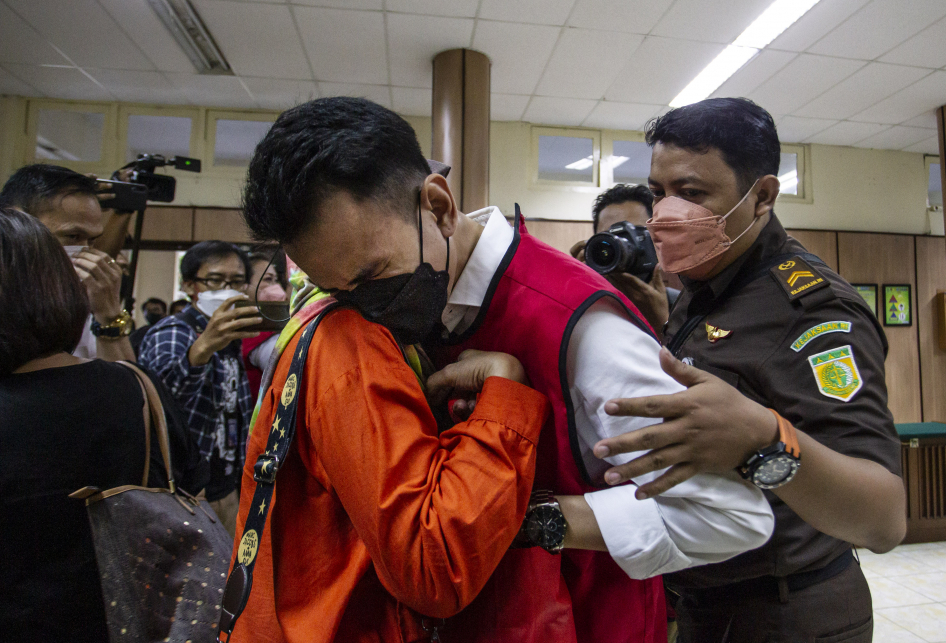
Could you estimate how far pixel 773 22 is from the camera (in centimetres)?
348

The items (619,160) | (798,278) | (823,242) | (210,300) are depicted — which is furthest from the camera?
(619,160)

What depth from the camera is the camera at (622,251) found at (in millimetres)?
1421

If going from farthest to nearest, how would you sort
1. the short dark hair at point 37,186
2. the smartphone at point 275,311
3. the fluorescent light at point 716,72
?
the fluorescent light at point 716,72
the smartphone at point 275,311
the short dark hair at point 37,186

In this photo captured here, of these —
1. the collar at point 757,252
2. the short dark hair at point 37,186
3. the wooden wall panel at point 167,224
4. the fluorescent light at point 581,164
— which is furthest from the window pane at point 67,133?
the collar at point 757,252

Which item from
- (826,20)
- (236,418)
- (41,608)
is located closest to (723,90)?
(826,20)

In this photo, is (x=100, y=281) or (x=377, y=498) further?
(x=100, y=281)

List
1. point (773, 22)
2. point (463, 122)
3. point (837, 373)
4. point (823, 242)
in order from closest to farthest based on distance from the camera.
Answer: point (837, 373), point (773, 22), point (463, 122), point (823, 242)

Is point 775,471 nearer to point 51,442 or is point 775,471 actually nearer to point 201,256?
point 51,442

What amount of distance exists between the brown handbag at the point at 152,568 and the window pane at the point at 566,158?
4.85 m

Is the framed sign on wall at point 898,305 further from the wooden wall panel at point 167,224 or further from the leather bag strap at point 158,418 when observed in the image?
the wooden wall panel at point 167,224

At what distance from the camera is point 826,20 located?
340 centimetres

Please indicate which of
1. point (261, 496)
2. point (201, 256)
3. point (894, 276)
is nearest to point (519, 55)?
point (201, 256)

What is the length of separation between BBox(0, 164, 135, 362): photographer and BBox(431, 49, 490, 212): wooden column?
2477 millimetres

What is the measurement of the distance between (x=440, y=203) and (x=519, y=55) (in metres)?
3.62
